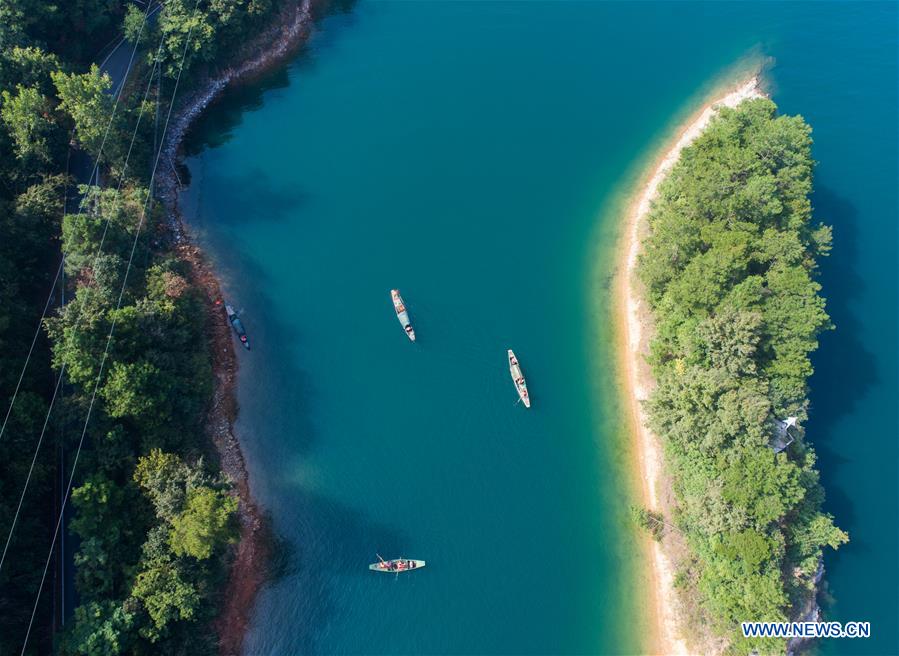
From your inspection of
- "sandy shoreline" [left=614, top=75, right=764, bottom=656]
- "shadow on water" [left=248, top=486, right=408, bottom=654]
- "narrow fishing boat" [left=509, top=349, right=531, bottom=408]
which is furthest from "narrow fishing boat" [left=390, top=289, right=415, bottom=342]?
"sandy shoreline" [left=614, top=75, right=764, bottom=656]

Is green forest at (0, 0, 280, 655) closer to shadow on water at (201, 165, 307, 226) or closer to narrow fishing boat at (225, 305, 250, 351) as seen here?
narrow fishing boat at (225, 305, 250, 351)

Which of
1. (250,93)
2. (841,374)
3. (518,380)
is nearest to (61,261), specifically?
(250,93)

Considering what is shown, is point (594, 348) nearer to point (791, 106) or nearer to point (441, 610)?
point (441, 610)

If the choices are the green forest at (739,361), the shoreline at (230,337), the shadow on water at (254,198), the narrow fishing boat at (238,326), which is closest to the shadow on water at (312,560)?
the shoreline at (230,337)

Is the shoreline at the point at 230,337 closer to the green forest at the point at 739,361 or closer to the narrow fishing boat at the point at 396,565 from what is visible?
the narrow fishing boat at the point at 396,565

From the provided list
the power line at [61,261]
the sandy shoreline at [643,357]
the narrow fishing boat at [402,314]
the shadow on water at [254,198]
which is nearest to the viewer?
the power line at [61,261]

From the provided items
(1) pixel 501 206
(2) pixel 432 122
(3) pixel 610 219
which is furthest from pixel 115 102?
(3) pixel 610 219
